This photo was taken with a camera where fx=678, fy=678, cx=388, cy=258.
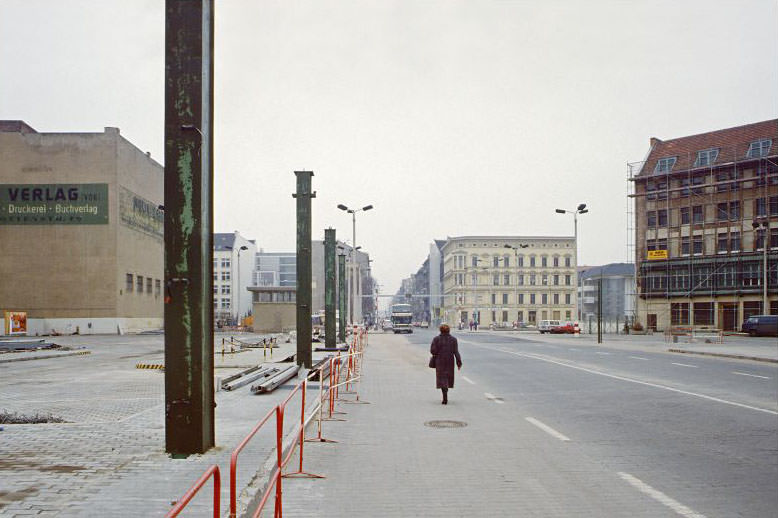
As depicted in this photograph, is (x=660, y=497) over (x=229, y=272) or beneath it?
beneath

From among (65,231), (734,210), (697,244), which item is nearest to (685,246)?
(697,244)

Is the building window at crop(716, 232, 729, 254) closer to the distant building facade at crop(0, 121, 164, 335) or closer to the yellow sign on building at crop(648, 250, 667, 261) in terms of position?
the yellow sign on building at crop(648, 250, 667, 261)

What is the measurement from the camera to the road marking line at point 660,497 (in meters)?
6.09

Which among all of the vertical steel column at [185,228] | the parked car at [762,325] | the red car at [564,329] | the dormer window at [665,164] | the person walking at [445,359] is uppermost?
the dormer window at [665,164]

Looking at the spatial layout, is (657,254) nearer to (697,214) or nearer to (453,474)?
(697,214)

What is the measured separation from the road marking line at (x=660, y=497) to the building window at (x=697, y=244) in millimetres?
66982

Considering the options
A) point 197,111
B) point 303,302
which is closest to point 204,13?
point 197,111

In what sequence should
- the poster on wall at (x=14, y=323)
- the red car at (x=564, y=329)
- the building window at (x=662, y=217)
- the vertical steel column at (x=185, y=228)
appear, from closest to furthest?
the vertical steel column at (x=185, y=228) → the poster on wall at (x=14, y=323) → the red car at (x=564, y=329) → the building window at (x=662, y=217)

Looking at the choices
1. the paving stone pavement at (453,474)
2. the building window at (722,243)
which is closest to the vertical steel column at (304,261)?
the paving stone pavement at (453,474)

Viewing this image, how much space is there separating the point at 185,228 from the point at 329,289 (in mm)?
22165

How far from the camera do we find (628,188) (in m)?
74.2

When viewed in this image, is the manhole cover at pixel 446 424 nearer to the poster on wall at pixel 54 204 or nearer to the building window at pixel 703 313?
the poster on wall at pixel 54 204

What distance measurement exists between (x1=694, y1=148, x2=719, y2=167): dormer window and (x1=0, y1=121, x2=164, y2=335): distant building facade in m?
56.3

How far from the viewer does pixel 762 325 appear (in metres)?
55.9
